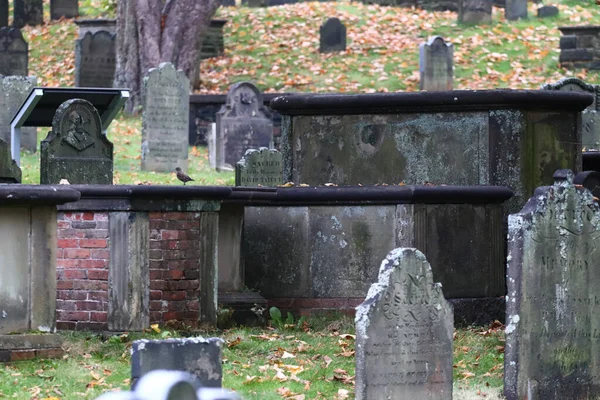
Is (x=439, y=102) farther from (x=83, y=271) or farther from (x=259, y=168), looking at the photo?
(x=259, y=168)

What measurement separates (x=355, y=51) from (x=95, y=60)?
231 inches

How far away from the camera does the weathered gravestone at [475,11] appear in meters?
31.4

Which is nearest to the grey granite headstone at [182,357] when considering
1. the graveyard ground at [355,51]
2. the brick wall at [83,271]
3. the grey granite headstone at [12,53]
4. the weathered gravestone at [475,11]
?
the brick wall at [83,271]

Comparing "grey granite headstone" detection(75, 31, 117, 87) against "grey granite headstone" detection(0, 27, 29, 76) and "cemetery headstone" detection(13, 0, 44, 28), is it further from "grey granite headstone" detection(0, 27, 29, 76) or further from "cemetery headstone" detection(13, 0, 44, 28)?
"cemetery headstone" detection(13, 0, 44, 28)

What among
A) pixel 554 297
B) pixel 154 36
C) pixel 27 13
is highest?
pixel 27 13

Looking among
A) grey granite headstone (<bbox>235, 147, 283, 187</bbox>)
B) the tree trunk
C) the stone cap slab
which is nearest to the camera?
the stone cap slab

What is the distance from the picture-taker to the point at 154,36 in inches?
1011

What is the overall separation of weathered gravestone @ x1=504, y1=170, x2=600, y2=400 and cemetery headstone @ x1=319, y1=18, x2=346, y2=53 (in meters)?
21.4

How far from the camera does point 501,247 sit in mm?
11320

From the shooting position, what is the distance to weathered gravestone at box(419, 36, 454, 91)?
87.4 feet

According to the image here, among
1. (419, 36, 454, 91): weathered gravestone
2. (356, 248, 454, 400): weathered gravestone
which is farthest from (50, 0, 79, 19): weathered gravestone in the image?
(356, 248, 454, 400): weathered gravestone

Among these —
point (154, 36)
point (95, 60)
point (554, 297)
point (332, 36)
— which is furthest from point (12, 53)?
point (554, 297)

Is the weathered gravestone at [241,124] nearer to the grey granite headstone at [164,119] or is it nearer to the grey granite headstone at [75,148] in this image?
the grey granite headstone at [164,119]

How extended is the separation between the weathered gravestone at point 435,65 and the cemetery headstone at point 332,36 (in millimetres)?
3256
